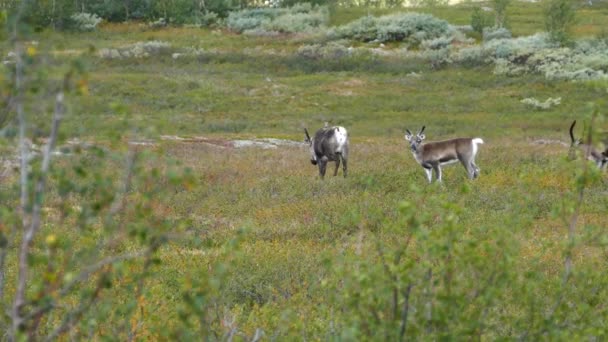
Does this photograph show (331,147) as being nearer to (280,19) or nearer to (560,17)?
(560,17)

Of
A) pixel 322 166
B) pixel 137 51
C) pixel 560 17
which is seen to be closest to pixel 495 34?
pixel 560 17

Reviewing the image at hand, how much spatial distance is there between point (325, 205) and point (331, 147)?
5912 millimetres

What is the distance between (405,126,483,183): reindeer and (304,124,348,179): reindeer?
7.19ft

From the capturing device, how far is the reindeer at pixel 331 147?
73.5 feet

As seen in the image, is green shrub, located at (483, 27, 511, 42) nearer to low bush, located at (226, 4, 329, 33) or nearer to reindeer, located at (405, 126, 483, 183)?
low bush, located at (226, 4, 329, 33)

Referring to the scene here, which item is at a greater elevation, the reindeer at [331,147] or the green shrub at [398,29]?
the reindeer at [331,147]

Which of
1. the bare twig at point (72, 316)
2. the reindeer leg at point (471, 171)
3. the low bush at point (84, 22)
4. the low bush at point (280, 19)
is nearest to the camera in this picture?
the bare twig at point (72, 316)

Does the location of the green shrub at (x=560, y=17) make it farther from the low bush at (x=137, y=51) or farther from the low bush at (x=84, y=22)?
the low bush at (x=84, y=22)

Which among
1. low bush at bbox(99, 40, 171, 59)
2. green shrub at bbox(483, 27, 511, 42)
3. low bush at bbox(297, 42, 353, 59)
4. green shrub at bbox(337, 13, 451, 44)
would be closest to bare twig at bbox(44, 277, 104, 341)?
low bush at bbox(297, 42, 353, 59)

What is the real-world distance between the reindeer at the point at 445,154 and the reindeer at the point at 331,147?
2.19 metres

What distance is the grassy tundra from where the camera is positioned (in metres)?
4.77

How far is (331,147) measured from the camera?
2256 cm

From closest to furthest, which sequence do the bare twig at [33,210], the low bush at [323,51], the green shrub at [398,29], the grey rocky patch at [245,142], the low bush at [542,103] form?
1. the bare twig at [33,210]
2. the grey rocky patch at [245,142]
3. the low bush at [542,103]
4. the low bush at [323,51]
5. the green shrub at [398,29]

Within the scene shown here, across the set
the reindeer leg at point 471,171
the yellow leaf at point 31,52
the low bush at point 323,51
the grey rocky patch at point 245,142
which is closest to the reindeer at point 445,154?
the reindeer leg at point 471,171
